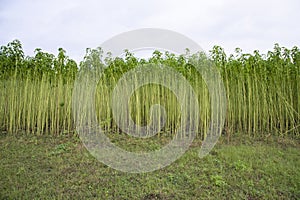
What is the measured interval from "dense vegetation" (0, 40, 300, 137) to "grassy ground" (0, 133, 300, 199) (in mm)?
885

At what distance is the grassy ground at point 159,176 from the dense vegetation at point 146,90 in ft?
2.90

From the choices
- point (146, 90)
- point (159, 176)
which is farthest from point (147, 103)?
point (159, 176)

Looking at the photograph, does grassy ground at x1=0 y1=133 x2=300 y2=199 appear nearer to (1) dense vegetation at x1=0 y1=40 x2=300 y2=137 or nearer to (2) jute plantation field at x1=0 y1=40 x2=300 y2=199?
(2) jute plantation field at x1=0 y1=40 x2=300 y2=199

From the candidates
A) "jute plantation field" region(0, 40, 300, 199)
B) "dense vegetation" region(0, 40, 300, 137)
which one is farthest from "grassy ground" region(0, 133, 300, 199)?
"dense vegetation" region(0, 40, 300, 137)

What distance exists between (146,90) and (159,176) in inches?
95.9

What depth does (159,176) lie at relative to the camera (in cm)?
287

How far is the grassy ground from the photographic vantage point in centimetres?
246

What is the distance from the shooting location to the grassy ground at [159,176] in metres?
2.46

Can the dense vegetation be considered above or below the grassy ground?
above

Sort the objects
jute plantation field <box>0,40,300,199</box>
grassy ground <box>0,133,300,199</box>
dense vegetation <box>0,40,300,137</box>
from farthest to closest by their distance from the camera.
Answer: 1. dense vegetation <box>0,40,300,137</box>
2. jute plantation field <box>0,40,300,199</box>
3. grassy ground <box>0,133,300,199</box>

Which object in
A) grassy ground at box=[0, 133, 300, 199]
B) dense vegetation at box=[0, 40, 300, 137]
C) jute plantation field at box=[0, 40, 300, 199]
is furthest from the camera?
dense vegetation at box=[0, 40, 300, 137]

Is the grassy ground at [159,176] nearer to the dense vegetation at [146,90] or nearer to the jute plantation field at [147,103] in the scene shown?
the jute plantation field at [147,103]

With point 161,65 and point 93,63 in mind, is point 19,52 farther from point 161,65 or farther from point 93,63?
point 161,65

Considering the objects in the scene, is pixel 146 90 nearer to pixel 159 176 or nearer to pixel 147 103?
pixel 147 103
